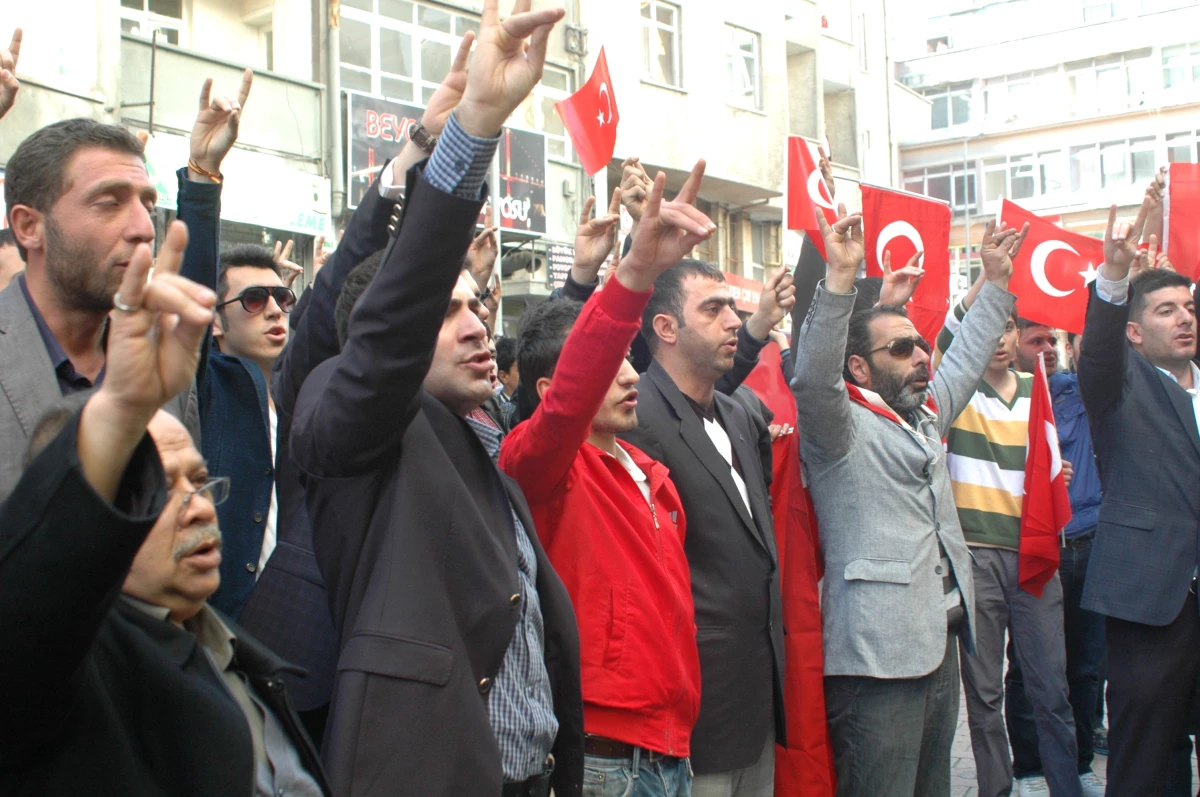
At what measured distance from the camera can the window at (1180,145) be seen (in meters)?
44.1

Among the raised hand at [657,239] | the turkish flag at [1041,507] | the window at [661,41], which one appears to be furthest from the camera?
the window at [661,41]

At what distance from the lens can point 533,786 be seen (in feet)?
8.61

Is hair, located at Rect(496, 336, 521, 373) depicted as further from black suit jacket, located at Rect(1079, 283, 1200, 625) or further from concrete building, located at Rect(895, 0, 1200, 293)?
concrete building, located at Rect(895, 0, 1200, 293)

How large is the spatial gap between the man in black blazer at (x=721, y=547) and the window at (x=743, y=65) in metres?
22.4

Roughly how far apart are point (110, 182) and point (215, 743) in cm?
144

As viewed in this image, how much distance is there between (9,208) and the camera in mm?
2803

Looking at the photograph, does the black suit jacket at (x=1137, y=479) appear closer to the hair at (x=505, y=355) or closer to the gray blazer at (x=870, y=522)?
the gray blazer at (x=870, y=522)

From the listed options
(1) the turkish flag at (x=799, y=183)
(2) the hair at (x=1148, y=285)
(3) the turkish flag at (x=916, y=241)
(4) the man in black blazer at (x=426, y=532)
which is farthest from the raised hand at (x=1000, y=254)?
(4) the man in black blazer at (x=426, y=532)

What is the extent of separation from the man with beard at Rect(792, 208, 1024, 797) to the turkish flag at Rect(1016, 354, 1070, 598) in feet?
4.30

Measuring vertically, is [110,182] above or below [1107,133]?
below

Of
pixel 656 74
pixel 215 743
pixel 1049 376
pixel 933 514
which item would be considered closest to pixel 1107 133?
pixel 656 74

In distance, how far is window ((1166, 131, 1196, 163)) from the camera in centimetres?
4406

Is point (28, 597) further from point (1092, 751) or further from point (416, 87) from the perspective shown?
point (416, 87)

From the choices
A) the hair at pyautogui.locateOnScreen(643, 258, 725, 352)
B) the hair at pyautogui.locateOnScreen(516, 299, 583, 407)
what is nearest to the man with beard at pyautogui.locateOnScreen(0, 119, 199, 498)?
the hair at pyautogui.locateOnScreen(516, 299, 583, 407)
